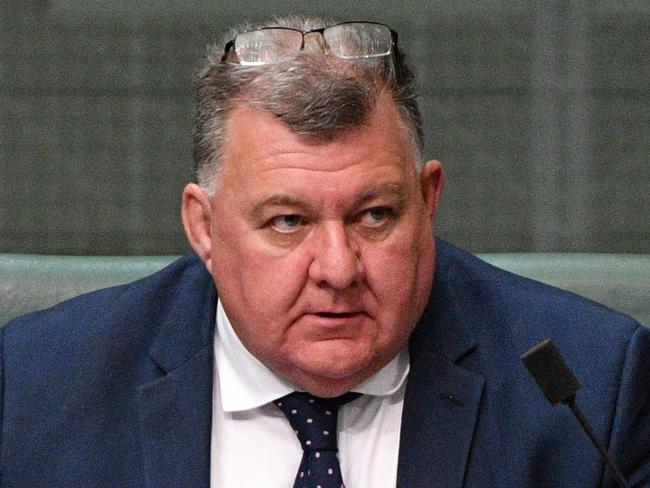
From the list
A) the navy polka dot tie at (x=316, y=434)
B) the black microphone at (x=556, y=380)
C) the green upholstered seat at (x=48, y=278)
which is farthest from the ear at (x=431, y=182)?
the green upholstered seat at (x=48, y=278)

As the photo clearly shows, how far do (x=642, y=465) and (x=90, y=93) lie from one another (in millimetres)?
1341

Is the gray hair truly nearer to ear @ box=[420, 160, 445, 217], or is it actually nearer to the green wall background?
ear @ box=[420, 160, 445, 217]

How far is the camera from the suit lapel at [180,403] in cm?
164

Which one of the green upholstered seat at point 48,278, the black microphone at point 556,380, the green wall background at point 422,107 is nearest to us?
the black microphone at point 556,380

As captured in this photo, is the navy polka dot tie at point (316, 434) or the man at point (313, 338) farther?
the navy polka dot tie at point (316, 434)

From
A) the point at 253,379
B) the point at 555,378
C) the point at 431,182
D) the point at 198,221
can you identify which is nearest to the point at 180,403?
the point at 253,379

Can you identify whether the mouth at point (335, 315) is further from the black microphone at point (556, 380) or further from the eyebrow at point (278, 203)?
the black microphone at point (556, 380)

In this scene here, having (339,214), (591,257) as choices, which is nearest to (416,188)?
(339,214)

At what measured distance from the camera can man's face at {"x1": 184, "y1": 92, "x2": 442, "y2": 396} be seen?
1493 millimetres

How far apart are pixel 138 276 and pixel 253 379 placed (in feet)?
1.73

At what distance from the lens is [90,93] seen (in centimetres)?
244

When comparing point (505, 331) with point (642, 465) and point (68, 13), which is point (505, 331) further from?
point (68, 13)

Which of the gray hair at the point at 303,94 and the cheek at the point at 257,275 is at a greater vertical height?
the gray hair at the point at 303,94

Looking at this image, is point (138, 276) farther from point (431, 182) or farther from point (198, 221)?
point (431, 182)
